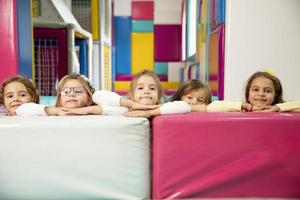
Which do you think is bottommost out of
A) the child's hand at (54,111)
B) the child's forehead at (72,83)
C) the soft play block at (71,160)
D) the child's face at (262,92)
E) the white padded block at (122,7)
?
the soft play block at (71,160)

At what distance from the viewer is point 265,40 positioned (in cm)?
221

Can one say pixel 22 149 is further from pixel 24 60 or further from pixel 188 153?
pixel 24 60

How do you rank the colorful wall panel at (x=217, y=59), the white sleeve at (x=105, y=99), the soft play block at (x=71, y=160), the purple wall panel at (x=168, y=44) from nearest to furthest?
the soft play block at (x=71, y=160) → the white sleeve at (x=105, y=99) → the colorful wall panel at (x=217, y=59) → the purple wall panel at (x=168, y=44)

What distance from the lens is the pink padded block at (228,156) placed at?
1152 millimetres

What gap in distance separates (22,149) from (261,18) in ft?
5.55

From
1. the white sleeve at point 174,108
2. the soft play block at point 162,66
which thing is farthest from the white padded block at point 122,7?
the white sleeve at point 174,108

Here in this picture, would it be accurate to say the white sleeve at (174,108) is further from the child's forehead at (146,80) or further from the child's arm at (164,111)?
the child's forehead at (146,80)

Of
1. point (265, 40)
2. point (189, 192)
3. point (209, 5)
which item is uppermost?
point (209, 5)

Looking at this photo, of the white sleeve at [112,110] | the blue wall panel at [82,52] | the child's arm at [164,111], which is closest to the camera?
the child's arm at [164,111]

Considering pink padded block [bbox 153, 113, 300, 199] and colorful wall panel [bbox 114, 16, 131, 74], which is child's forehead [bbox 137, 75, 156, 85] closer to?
pink padded block [bbox 153, 113, 300, 199]

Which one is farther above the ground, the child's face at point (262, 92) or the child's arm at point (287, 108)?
the child's face at point (262, 92)

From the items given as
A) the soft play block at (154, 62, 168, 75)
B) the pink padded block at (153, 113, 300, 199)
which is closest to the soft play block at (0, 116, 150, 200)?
the pink padded block at (153, 113, 300, 199)

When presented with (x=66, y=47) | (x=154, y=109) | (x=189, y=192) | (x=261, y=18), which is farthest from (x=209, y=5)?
(x=189, y=192)

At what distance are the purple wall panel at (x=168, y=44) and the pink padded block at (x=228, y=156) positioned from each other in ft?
20.2
